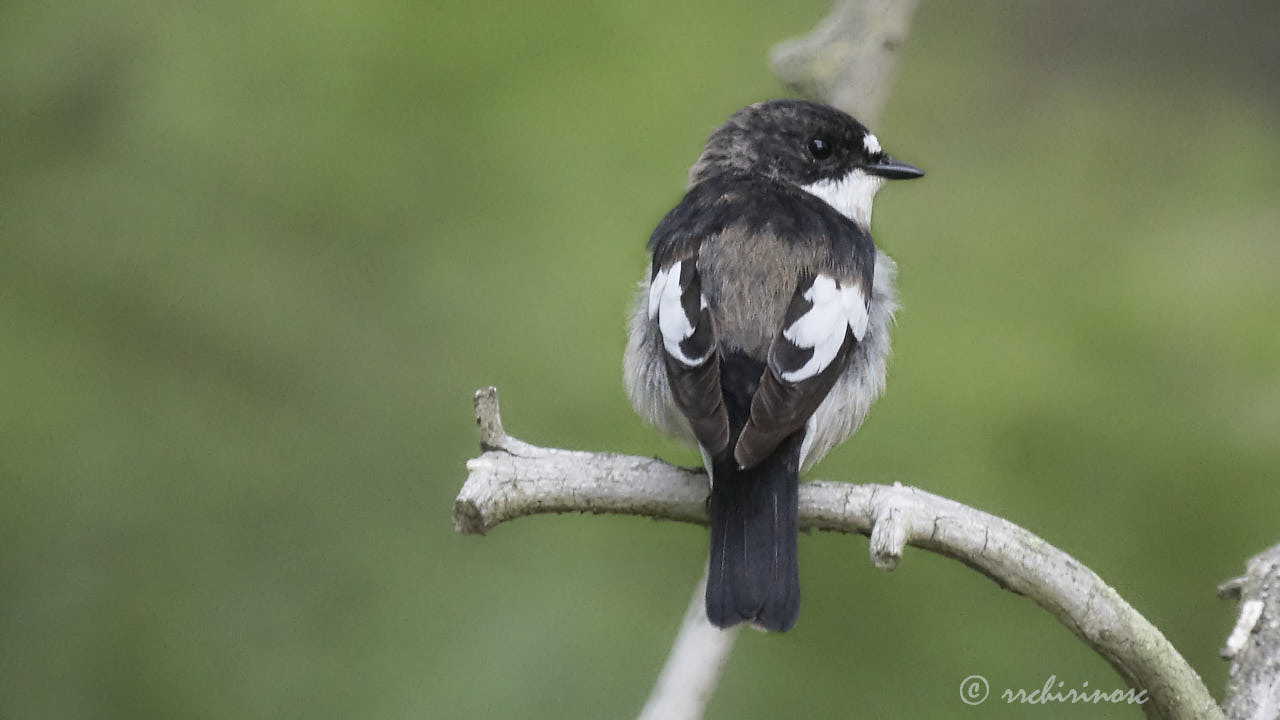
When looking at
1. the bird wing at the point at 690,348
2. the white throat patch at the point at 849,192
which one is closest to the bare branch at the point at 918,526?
the bird wing at the point at 690,348

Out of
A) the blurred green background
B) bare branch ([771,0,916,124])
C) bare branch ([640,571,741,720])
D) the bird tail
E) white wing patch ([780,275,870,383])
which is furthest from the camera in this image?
the blurred green background

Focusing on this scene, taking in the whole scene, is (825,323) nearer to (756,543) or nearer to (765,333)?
(765,333)

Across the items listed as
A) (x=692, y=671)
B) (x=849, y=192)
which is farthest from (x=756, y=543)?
(x=849, y=192)

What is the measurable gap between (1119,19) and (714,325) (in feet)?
8.87

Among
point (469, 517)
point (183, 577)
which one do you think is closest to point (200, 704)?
point (183, 577)

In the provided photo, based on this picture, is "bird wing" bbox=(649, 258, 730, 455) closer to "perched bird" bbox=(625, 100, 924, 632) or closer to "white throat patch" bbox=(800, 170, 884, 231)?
"perched bird" bbox=(625, 100, 924, 632)

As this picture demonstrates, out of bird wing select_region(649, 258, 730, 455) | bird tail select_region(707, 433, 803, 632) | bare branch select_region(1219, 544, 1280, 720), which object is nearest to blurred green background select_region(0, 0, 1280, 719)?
bare branch select_region(1219, 544, 1280, 720)

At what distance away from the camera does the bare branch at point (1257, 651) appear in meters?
2.51

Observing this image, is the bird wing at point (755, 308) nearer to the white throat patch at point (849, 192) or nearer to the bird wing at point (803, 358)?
the bird wing at point (803, 358)

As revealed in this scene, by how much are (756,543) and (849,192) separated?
3.58 feet

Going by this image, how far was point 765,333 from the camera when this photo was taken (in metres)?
2.68

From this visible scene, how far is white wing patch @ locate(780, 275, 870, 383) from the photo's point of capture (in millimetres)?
2619

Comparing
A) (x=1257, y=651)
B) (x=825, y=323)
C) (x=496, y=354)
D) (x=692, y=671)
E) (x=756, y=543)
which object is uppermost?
(x=496, y=354)

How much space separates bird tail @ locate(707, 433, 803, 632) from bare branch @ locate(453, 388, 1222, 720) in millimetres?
112
